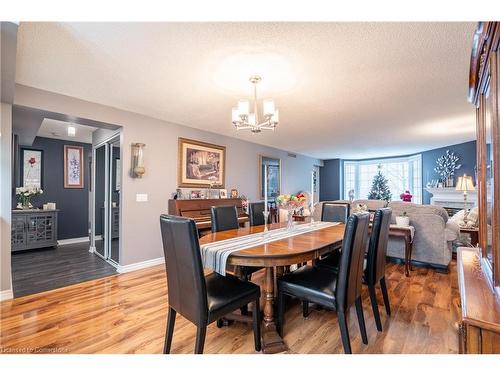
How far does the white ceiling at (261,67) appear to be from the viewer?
5.82ft

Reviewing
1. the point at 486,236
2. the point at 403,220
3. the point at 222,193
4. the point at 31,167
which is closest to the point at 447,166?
the point at 403,220

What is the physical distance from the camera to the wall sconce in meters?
3.53

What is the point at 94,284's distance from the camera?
10.0 feet

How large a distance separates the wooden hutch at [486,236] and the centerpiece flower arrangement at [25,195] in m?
6.21

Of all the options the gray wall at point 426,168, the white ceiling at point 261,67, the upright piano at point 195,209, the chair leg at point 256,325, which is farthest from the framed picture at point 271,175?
the chair leg at point 256,325

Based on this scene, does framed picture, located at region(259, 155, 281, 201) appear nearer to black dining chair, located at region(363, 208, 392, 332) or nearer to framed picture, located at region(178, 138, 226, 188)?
framed picture, located at region(178, 138, 226, 188)

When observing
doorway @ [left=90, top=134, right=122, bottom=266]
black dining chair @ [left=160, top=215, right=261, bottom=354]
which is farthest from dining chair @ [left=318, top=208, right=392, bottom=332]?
doorway @ [left=90, top=134, right=122, bottom=266]

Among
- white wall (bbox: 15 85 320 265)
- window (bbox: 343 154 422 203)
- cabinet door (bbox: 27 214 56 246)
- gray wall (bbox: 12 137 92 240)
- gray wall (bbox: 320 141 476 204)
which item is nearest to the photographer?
white wall (bbox: 15 85 320 265)

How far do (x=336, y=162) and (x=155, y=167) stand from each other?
22.7ft

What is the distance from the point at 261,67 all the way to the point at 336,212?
2161mm

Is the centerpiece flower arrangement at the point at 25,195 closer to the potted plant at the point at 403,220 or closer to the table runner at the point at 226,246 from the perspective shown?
the table runner at the point at 226,246

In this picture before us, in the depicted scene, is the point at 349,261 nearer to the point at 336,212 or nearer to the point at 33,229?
the point at 336,212

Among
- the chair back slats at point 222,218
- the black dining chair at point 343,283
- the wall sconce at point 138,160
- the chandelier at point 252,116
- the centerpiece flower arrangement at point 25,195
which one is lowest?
the black dining chair at point 343,283

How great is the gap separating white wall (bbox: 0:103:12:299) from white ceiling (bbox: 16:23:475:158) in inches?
18.2
